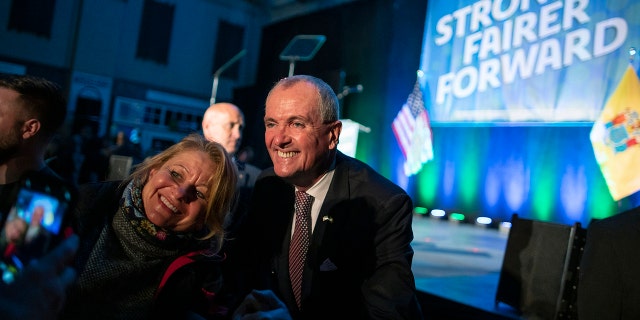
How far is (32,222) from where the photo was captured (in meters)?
0.57

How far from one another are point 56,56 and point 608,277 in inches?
566

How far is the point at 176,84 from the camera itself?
14.5 m

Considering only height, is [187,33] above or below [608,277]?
above

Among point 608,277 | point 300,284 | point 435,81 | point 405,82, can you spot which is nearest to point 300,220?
point 300,284

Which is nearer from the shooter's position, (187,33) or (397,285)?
(397,285)

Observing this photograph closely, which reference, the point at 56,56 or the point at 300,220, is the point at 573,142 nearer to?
the point at 300,220

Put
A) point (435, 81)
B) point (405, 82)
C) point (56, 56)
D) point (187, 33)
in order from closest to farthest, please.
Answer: point (435, 81) < point (405, 82) < point (56, 56) < point (187, 33)

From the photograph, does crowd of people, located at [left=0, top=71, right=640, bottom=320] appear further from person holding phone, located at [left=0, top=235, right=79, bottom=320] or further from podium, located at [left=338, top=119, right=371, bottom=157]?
podium, located at [left=338, top=119, right=371, bottom=157]

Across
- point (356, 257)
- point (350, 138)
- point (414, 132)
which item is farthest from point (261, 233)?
point (414, 132)

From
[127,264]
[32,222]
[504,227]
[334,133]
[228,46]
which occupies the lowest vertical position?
[504,227]

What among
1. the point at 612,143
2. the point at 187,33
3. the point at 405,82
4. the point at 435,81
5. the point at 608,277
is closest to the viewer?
the point at 608,277

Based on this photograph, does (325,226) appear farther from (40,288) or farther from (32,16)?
(32,16)

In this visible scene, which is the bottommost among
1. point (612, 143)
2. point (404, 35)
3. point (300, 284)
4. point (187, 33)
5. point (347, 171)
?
point (300, 284)

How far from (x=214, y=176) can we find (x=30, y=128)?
67 centimetres
